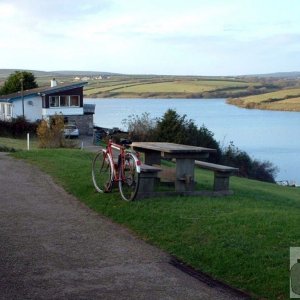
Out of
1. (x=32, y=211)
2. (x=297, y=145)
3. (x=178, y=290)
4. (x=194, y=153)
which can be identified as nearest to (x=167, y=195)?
(x=194, y=153)

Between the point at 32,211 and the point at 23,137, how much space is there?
125 feet

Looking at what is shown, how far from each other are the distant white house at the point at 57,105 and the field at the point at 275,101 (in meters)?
23.3

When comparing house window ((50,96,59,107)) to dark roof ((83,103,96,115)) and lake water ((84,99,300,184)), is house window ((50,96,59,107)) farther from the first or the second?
lake water ((84,99,300,184))

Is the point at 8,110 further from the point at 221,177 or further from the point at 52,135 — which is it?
the point at 221,177

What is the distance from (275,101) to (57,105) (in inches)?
1040

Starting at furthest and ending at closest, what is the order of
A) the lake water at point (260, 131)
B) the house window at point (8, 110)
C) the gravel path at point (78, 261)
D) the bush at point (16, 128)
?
the house window at point (8, 110), the bush at point (16, 128), the lake water at point (260, 131), the gravel path at point (78, 261)

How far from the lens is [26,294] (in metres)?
5.16

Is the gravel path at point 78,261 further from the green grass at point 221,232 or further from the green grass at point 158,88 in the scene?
the green grass at point 158,88

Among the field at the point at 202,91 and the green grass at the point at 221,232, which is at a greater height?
the field at the point at 202,91

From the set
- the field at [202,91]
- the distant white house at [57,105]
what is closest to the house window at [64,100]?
the distant white house at [57,105]

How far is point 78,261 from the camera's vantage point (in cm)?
621

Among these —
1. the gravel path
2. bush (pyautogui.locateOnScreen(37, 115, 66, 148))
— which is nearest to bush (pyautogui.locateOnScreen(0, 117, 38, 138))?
bush (pyautogui.locateOnScreen(37, 115, 66, 148))

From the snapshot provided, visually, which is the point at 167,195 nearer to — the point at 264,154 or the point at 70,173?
the point at 70,173

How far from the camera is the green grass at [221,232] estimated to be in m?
5.72
